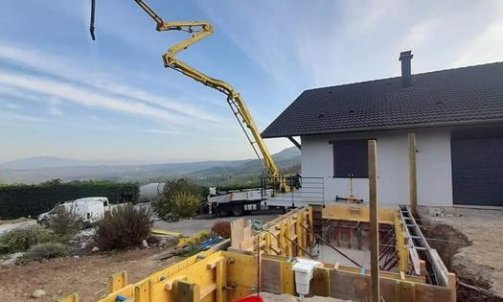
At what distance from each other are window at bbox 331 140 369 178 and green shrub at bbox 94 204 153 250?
742 centimetres

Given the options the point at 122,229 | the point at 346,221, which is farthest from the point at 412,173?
the point at 122,229

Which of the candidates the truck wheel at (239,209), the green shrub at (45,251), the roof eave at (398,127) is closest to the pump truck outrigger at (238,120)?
the truck wheel at (239,209)

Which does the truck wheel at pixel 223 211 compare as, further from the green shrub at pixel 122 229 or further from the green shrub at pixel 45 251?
the green shrub at pixel 45 251

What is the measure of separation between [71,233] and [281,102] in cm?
1555

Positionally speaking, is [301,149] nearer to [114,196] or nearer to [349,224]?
[349,224]

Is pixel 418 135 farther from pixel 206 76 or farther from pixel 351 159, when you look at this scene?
pixel 206 76

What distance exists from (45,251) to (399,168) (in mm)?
11825

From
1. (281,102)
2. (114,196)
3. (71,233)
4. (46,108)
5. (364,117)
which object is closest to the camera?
(71,233)

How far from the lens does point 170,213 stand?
16.0 metres

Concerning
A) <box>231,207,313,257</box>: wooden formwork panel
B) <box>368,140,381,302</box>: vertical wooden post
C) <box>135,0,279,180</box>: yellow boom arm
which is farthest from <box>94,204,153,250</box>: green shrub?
<box>368,140,381,302</box>: vertical wooden post

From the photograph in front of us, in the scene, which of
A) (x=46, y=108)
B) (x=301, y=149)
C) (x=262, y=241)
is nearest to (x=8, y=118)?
(x=46, y=108)

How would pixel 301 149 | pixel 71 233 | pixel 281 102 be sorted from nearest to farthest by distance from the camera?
pixel 71 233 → pixel 301 149 → pixel 281 102

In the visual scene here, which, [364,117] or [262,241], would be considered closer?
[262,241]

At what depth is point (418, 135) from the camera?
10914 millimetres
